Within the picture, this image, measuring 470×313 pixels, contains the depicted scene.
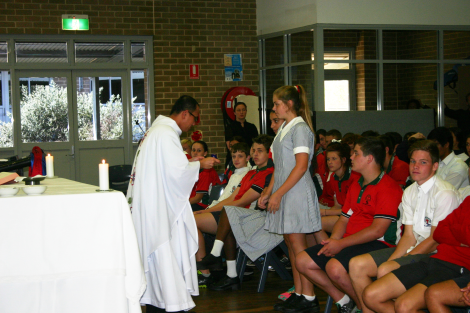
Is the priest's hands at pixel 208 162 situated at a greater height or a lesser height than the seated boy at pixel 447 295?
greater

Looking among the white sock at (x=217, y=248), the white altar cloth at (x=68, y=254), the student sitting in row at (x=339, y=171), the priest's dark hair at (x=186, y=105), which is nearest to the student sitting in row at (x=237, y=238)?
the white sock at (x=217, y=248)

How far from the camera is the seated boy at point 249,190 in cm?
450

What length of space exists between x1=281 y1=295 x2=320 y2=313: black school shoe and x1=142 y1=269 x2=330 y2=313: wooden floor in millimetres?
93

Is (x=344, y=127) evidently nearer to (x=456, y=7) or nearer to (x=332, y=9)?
(x=332, y=9)

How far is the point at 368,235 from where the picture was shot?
3.07m

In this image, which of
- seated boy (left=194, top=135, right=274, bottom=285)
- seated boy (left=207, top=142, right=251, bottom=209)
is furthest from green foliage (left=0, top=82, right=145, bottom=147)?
seated boy (left=194, top=135, right=274, bottom=285)

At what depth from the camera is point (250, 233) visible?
4.26m

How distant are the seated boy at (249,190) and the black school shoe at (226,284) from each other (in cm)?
10

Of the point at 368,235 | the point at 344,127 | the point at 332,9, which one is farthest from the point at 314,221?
the point at 332,9

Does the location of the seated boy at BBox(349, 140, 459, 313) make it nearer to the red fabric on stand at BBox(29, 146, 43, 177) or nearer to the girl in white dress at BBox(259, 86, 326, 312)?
the girl in white dress at BBox(259, 86, 326, 312)

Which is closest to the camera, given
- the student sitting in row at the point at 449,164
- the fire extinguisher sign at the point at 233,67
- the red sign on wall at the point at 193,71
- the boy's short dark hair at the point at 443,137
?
the student sitting in row at the point at 449,164

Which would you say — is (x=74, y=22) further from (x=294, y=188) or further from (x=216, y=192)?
(x=294, y=188)

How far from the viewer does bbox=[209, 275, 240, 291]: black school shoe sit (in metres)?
Result: 4.29

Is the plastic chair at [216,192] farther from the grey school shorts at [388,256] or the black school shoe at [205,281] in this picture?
the grey school shorts at [388,256]
